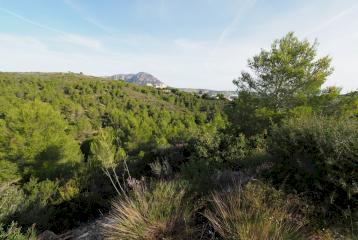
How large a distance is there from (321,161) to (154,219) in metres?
2.61

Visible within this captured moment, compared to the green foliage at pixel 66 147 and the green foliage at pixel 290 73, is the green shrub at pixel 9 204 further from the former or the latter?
the green foliage at pixel 290 73

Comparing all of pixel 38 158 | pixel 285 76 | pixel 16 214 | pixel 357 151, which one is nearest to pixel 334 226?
pixel 357 151

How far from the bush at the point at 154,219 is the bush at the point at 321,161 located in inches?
69.7

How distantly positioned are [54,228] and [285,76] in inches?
481

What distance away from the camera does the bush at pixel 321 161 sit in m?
3.09

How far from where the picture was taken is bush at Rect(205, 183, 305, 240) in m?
2.47

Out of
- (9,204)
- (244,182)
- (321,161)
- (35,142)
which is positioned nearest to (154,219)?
(244,182)

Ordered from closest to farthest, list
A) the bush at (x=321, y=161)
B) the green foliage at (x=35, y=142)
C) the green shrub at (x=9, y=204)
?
the bush at (x=321, y=161) < the green shrub at (x=9, y=204) < the green foliage at (x=35, y=142)

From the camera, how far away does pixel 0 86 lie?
39.2 m

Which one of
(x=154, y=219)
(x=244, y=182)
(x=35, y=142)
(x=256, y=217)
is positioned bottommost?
(x=35, y=142)

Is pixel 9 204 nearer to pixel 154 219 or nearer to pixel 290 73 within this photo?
pixel 154 219

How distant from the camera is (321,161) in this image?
10.9 feet

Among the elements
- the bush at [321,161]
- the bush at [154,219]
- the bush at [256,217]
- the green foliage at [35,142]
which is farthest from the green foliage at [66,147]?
the bush at [321,161]

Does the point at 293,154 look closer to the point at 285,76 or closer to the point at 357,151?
the point at 357,151
